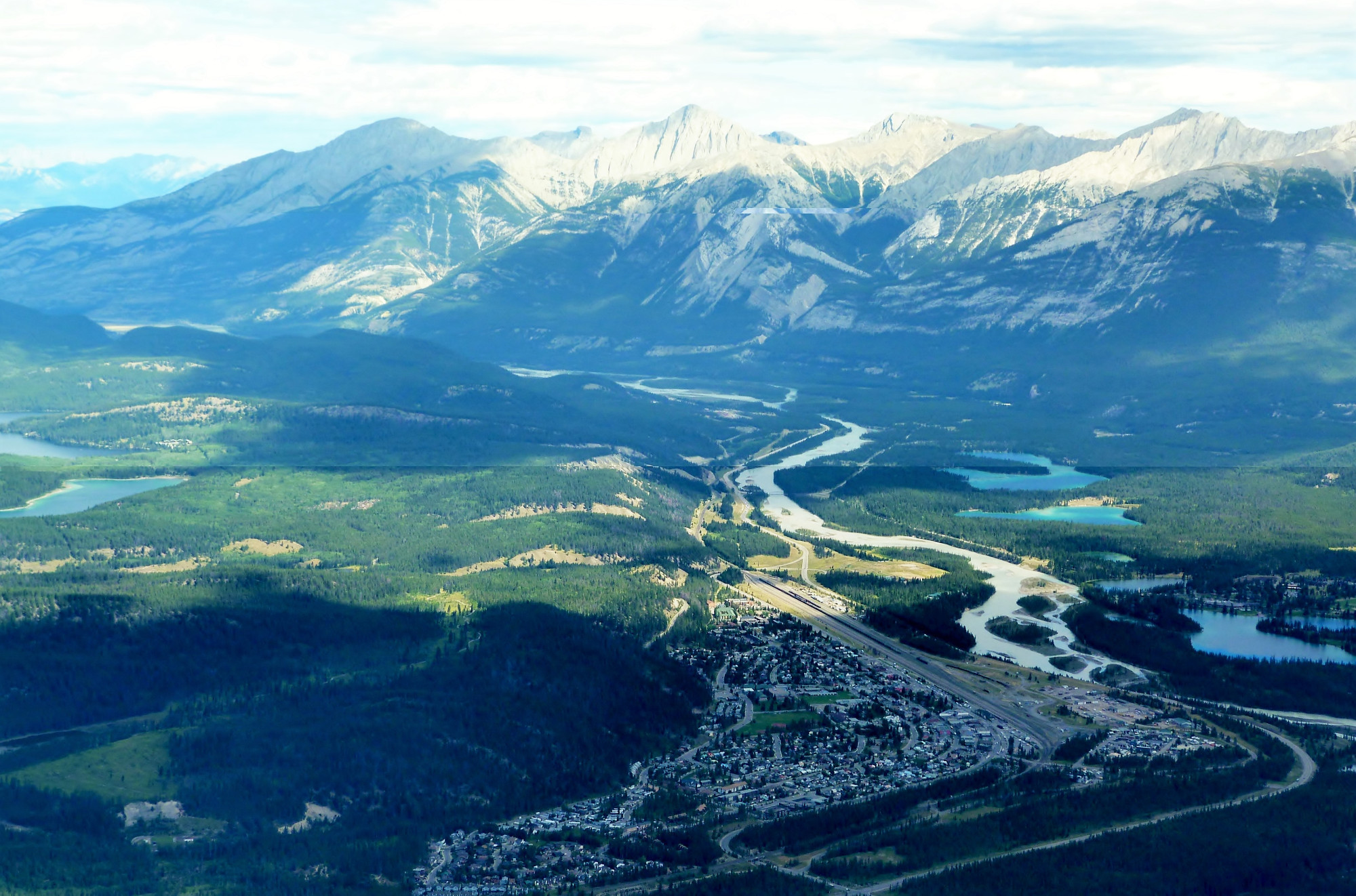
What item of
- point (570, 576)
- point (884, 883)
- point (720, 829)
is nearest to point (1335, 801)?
point (884, 883)

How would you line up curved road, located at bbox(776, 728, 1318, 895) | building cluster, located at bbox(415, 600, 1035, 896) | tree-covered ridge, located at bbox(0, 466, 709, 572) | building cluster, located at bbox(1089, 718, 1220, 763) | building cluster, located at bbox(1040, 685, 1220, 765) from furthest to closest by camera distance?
tree-covered ridge, located at bbox(0, 466, 709, 572), building cluster, located at bbox(1040, 685, 1220, 765), building cluster, located at bbox(1089, 718, 1220, 763), building cluster, located at bbox(415, 600, 1035, 896), curved road, located at bbox(776, 728, 1318, 895)

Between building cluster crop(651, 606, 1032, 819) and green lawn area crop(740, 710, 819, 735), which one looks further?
green lawn area crop(740, 710, 819, 735)

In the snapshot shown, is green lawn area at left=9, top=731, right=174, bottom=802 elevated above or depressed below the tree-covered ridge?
above

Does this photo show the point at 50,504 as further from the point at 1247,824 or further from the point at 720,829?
the point at 1247,824

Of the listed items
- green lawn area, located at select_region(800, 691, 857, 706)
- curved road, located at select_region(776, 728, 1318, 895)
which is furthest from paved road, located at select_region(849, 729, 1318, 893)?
green lawn area, located at select_region(800, 691, 857, 706)

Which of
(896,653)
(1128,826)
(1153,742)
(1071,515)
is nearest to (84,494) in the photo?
(896,653)

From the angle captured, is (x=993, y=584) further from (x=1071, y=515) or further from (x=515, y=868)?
(x=515, y=868)

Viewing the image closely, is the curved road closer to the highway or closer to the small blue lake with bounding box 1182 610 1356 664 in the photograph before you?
the highway
